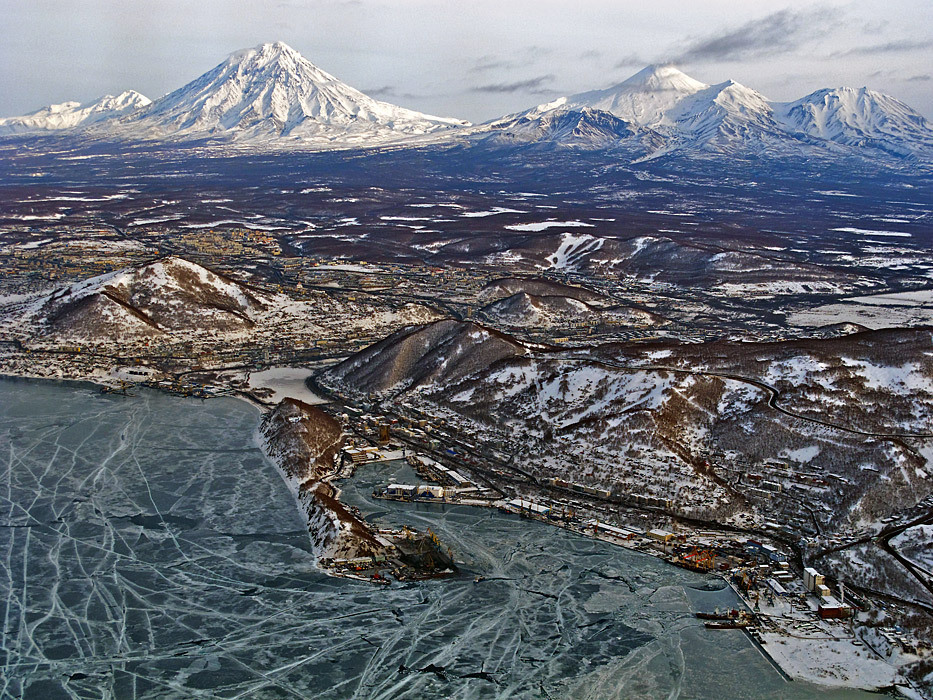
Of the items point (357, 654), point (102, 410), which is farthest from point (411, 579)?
point (102, 410)

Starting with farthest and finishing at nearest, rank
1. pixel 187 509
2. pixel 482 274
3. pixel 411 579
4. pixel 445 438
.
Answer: pixel 482 274, pixel 445 438, pixel 187 509, pixel 411 579

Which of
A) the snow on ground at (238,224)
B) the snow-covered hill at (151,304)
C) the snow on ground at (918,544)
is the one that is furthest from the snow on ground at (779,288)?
the snow on ground at (238,224)

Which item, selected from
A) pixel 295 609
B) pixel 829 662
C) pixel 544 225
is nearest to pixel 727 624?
pixel 829 662

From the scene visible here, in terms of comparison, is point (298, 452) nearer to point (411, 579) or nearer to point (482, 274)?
point (411, 579)

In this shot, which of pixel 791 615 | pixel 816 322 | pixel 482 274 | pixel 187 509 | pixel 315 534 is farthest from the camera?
pixel 482 274

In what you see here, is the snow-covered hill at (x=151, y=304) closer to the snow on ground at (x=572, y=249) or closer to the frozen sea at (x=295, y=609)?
the frozen sea at (x=295, y=609)

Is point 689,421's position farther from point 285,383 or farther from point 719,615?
point 285,383

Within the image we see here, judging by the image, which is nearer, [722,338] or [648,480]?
[648,480]
